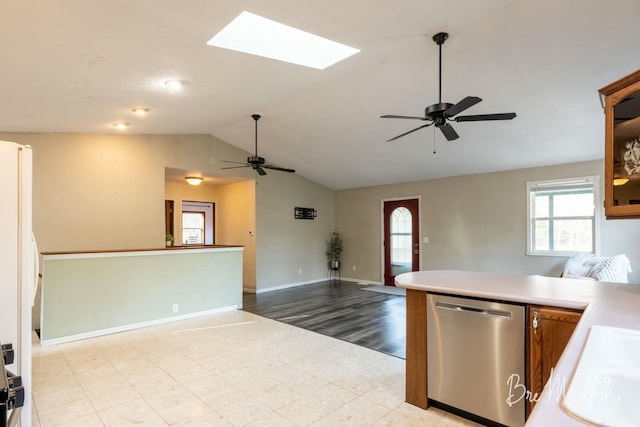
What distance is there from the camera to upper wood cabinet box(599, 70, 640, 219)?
1.78 meters

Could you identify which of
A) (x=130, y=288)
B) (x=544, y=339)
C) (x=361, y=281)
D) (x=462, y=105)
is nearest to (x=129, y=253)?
(x=130, y=288)

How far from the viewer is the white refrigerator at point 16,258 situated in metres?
1.94

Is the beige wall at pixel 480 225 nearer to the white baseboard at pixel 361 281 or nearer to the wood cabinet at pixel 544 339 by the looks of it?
the white baseboard at pixel 361 281

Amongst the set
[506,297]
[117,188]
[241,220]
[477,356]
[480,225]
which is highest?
[117,188]

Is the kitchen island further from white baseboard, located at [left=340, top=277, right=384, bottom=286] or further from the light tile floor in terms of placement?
white baseboard, located at [left=340, top=277, right=384, bottom=286]

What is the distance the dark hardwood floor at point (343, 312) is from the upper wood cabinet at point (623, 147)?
2.37 metres

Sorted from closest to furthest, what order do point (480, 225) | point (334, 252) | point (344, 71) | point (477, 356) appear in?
1. point (477, 356)
2. point (344, 71)
3. point (480, 225)
4. point (334, 252)

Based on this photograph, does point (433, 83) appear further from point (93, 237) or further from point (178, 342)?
point (93, 237)

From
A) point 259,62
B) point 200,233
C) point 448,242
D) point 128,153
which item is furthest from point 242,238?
point 259,62

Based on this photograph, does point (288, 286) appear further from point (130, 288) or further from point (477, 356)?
point (477, 356)

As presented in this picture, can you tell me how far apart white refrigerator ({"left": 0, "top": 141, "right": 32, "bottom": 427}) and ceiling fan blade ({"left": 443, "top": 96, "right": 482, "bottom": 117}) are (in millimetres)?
2956

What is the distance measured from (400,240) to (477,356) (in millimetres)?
5547

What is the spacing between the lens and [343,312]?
5.33 meters

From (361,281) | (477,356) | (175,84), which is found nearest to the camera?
(477,356)
